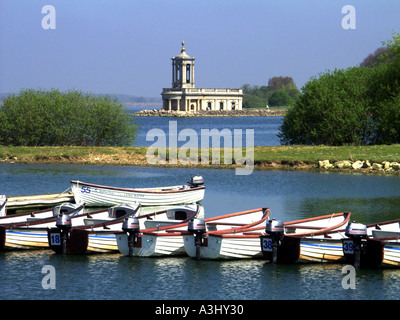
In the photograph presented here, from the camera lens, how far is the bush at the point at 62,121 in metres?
78.2

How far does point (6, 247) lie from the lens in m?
33.3

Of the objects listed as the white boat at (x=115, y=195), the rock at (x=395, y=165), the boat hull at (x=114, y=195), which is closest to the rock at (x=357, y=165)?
the rock at (x=395, y=165)

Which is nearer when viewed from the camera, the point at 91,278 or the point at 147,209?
the point at 91,278

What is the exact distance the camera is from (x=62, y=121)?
261 feet

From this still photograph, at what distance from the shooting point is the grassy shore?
210 feet

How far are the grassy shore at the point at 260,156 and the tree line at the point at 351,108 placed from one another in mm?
5583

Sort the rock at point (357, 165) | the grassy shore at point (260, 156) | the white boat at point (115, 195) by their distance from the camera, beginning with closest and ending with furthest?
the white boat at point (115, 195), the rock at point (357, 165), the grassy shore at point (260, 156)

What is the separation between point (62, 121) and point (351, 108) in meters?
30.8

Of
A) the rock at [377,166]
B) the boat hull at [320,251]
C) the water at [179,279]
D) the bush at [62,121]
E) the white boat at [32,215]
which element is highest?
the bush at [62,121]

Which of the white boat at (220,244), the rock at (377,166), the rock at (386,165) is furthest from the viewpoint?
the rock at (377,166)

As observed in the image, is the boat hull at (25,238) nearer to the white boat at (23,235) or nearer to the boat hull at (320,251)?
the white boat at (23,235)

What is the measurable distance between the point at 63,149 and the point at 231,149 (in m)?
16.6
